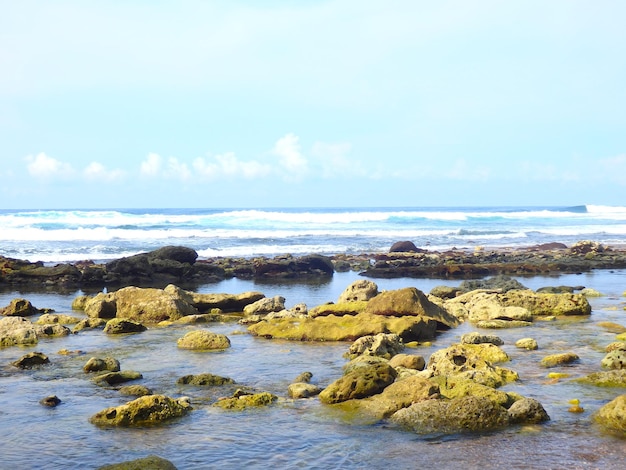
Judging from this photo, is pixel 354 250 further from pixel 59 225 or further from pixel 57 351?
pixel 59 225

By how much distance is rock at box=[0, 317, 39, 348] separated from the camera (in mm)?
11836

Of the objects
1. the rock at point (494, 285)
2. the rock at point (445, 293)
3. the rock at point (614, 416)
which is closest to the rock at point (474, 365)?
the rock at point (614, 416)

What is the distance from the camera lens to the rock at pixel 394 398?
715 cm

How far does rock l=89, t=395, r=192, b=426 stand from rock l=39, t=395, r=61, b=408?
85cm

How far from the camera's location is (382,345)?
34.0 ft

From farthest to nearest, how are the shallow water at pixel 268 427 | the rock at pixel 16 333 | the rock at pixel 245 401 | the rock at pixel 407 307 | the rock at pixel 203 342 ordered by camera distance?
the rock at pixel 407 307, the rock at pixel 16 333, the rock at pixel 203 342, the rock at pixel 245 401, the shallow water at pixel 268 427

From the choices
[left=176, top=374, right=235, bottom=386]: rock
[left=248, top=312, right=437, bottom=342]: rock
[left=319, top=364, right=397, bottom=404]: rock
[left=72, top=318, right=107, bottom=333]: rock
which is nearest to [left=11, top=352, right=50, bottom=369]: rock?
[left=176, top=374, right=235, bottom=386]: rock

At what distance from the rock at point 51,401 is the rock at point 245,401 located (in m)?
1.75

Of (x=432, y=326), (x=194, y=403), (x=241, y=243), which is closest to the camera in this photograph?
(x=194, y=403)

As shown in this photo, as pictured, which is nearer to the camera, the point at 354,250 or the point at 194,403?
the point at 194,403

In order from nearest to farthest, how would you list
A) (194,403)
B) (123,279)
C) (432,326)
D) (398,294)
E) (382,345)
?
(194,403) → (382,345) → (432,326) → (398,294) → (123,279)

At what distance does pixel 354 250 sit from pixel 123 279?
642 inches

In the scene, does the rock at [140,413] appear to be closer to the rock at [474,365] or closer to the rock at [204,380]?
the rock at [204,380]

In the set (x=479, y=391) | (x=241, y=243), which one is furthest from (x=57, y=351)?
(x=241, y=243)
